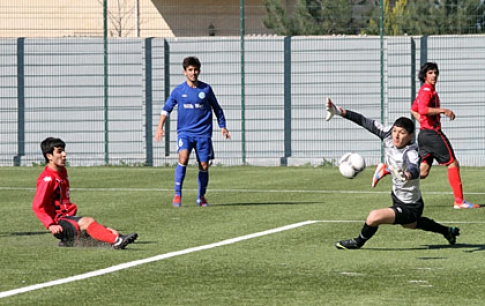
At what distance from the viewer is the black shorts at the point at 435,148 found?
14672mm

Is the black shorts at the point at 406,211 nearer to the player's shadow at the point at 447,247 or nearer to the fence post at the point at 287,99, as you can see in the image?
the player's shadow at the point at 447,247

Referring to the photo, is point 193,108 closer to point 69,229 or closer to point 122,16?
point 69,229

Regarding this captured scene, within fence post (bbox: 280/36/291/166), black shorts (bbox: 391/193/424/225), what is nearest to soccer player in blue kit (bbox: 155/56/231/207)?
black shorts (bbox: 391/193/424/225)

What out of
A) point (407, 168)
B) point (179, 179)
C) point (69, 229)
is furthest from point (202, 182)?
point (407, 168)

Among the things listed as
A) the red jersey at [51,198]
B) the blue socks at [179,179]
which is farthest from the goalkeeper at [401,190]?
the blue socks at [179,179]

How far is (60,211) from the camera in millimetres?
10453

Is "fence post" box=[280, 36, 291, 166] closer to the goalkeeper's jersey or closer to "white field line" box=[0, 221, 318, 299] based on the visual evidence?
"white field line" box=[0, 221, 318, 299]

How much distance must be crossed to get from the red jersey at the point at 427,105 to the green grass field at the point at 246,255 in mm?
1159

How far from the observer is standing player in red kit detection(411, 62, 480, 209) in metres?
14.5

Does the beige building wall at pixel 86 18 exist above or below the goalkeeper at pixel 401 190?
above

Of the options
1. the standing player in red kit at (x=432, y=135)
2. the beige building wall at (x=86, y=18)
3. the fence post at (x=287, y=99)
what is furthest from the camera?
the beige building wall at (x=86, y=18)

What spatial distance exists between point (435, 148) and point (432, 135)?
196 mm

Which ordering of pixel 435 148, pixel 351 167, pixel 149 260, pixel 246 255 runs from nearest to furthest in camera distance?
pixel 149 260
pixel 246 255
pixel 351 167
pixel 435 148

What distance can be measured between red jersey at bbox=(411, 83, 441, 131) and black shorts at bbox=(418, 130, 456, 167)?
100 mm
